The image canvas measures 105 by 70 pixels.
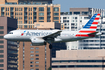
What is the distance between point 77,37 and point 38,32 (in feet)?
47.1

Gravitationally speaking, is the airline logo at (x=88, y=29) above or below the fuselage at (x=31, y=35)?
above

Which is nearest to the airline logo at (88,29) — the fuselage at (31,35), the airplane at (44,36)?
the airplane at (44,36)

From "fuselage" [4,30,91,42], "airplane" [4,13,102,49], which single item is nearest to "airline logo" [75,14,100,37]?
"airplane" [4,13,102,49]

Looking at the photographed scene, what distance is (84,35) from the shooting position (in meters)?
132

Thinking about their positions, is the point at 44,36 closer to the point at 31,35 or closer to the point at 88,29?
the point at 31,35

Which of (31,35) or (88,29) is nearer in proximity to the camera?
(31,35)

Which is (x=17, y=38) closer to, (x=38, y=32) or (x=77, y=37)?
(x=38, y=32)

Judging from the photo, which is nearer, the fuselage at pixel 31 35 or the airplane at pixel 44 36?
the airplane at pixel 44 36

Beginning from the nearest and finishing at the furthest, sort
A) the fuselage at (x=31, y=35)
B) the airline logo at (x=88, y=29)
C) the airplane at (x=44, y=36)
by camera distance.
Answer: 1. the airplane at (x=44, y=36)
2. the fuselage at (x=31, y=35)
3. the airline logo at (x=88, y=29)

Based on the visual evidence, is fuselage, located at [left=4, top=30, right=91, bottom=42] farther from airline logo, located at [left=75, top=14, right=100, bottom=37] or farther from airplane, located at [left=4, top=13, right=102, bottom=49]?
airline logo, located at [left=75, top=14, right=100, bottom=37]

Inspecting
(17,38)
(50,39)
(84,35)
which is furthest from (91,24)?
(17,38)

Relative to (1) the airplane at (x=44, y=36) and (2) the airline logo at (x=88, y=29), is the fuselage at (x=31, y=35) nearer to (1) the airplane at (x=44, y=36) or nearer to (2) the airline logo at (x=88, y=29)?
(1) the airplane at (x=44, y=36)

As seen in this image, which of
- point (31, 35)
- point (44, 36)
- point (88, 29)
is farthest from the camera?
point (88, 29)

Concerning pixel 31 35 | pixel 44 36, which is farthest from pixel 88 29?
pixel 31 35
